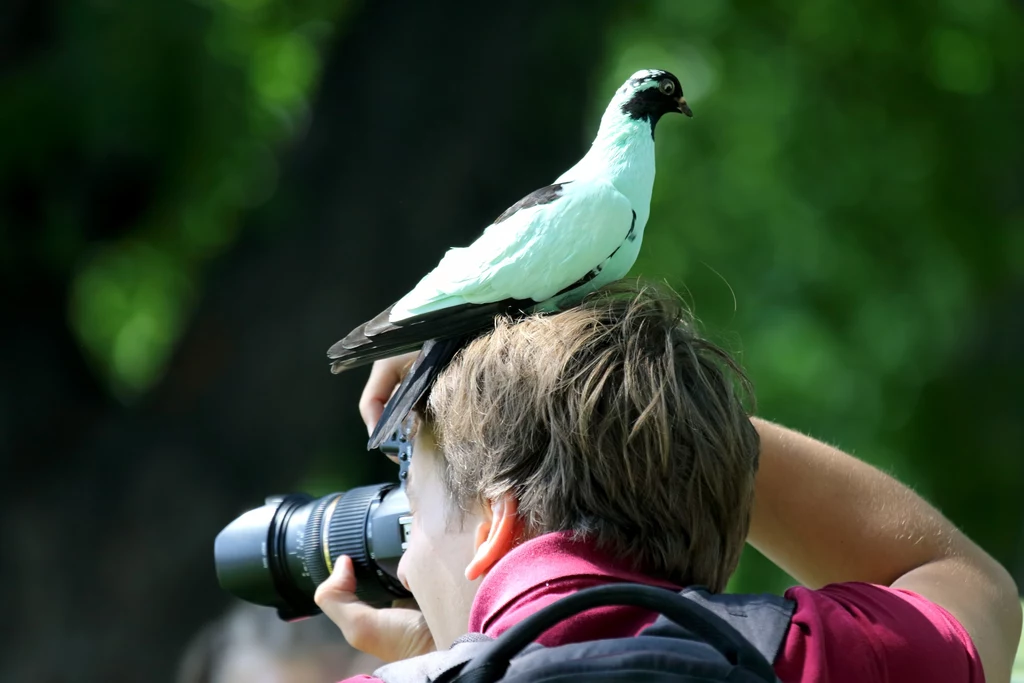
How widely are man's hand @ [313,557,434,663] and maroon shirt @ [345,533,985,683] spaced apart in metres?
0.48

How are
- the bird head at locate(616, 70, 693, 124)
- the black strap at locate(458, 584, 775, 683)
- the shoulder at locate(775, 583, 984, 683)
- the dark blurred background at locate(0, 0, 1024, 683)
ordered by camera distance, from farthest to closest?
1. the dark blurred background at locate(0, 0, 1024, 683)
2. the bird head at locate(616, 70, 693, 124)
3. the shoulder at locate(775, 583, 984, 683)
4. the black strap at locate(458, 584, 775, 683)

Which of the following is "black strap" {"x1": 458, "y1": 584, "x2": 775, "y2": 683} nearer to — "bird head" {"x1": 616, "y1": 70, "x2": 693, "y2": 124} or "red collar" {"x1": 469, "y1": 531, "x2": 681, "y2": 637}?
"red collar" {"x1": 469, "y1": 531, "x2": 681, "y2": 637}

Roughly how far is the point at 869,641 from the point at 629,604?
29 centimetres

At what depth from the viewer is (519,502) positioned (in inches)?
49.5

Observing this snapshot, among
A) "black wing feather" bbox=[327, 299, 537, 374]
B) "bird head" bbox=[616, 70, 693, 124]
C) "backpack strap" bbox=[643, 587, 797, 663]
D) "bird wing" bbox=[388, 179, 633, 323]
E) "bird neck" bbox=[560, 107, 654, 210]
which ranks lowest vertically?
"backpack strap" bbox=[643, 587, 797, 663]

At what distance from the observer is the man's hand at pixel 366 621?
65.2 inches

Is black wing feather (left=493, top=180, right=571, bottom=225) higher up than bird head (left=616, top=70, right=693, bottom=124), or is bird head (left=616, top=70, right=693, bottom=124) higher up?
bird head (left=616, top=70, right=693, bottom=124)

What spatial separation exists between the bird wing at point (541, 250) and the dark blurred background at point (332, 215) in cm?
410

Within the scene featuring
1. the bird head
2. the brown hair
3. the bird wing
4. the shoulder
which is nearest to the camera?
the shoulder

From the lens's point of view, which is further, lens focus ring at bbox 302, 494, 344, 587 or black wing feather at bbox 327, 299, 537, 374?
lens focus ring at bbox 302, 494, 344, 587

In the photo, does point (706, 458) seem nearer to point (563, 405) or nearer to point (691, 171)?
point (563, 405)

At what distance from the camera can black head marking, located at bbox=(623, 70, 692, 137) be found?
4.78 feet

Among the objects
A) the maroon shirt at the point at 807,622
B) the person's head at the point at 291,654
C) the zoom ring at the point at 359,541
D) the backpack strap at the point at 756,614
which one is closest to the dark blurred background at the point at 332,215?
the person's head at the point at 291,654

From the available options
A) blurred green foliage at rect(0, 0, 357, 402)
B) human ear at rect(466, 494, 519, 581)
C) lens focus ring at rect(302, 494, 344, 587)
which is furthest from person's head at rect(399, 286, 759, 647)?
blurred green foliage at rect(0, 0, 357, 402)
